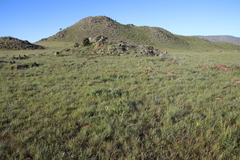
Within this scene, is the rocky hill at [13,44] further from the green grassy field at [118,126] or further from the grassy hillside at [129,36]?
the green grassy field at [118,126]

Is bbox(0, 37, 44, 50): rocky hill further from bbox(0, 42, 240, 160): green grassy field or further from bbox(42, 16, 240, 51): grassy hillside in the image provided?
bbox(0, 42, 240, 160): green grassy field

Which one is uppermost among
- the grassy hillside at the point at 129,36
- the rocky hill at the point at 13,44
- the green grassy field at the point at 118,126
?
the grassy hillside at the point at 129,36

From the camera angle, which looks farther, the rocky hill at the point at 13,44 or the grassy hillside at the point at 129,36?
the grassy hillside at the point at 129,36

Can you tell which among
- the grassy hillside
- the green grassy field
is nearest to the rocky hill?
the grassy hillside

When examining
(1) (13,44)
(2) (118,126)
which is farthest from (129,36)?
(2) (118,126)

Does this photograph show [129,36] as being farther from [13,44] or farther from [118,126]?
[118,126]

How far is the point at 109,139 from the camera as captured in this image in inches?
132

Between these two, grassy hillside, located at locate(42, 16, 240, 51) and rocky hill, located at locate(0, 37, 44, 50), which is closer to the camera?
rocky hill, located at locate(0, 37, 44, 50)

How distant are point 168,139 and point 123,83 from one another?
5047 millimetres

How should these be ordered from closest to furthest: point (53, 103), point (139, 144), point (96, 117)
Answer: point (139, 144) → point (96, 117) → point (53, 103)

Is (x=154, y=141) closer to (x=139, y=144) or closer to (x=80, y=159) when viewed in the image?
(x=139, y=144)

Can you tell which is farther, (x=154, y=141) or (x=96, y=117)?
(x=96, y=117)

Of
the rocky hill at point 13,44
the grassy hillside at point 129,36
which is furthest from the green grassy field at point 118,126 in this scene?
the grassy hillside at point 129,36

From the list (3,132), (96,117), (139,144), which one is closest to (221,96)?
(139,144)
